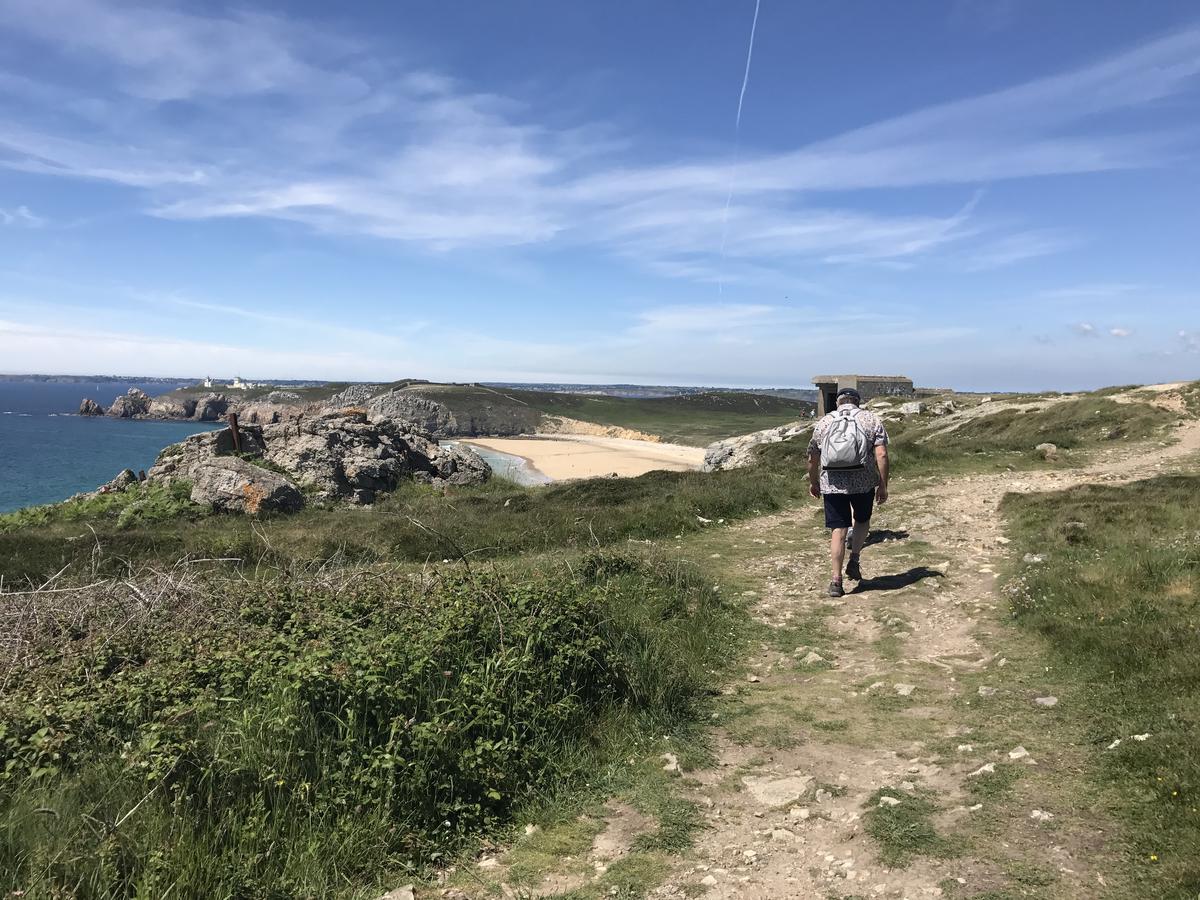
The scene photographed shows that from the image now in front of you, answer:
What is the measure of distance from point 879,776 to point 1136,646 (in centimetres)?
292

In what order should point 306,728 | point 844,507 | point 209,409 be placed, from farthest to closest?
point 209,409 → point 844,507 → point 306,728

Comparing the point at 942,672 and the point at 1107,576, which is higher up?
the point at 1107,576

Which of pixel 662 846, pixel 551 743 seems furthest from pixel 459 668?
pixel 662 846

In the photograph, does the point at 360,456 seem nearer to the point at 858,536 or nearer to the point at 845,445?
the point at 858,536

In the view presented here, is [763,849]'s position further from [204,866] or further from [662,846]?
[204,866]

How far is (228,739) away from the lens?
4.24 metres

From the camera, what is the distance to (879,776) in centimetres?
462

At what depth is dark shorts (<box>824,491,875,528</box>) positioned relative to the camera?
872 cm

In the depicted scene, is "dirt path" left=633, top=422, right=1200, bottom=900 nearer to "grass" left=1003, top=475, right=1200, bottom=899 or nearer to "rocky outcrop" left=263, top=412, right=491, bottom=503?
"grass" left=1003, top=475, right=1200, bottom=899

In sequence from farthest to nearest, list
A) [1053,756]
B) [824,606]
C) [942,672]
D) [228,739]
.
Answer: [824,606] → [942,672] → [1053,756] → [228,739]

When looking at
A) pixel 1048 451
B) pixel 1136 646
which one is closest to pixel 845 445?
pixel 1136 646

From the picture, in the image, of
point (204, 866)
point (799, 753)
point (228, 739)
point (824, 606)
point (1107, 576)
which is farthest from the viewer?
point (824, 606)

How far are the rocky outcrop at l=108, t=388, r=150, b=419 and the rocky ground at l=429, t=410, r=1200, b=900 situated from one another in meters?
191

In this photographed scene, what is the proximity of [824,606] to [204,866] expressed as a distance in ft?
23.6
